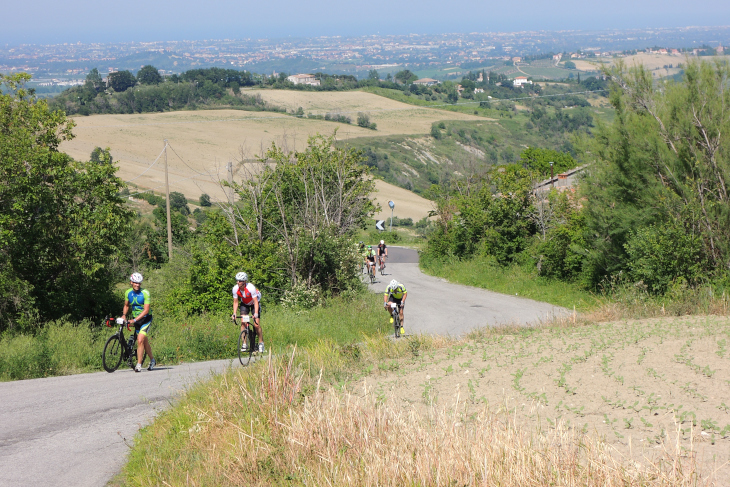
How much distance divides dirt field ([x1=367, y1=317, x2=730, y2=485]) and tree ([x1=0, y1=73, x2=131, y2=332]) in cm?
1258

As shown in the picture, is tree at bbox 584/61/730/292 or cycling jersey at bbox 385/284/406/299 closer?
cycling jersey at bbox 385/284/406/299

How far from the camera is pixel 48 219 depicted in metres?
19.6

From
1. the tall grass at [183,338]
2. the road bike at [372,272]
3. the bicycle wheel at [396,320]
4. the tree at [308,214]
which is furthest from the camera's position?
the road bike at [372,272]

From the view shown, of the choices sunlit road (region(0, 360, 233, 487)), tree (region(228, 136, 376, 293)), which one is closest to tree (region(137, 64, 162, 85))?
tree (region(228, 136, 376, 293))

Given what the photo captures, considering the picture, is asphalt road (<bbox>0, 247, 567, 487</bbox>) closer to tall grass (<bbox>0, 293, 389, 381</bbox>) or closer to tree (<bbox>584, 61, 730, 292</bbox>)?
tall grass (<bbox>0, 293, 389, 381</bbox>)

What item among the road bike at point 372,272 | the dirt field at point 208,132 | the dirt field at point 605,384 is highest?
the dirt field at point 605,384

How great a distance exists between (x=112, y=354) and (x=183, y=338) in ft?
9.00

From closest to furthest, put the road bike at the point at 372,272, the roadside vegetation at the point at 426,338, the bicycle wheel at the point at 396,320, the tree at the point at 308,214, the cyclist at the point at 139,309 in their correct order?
the roadside vegetation at the point at 426,338, the cyclist at the point at 139,309, the bicycle wheel at the point at 396,320, the tree at the point at 308,214, the road bike at the point at 372,272

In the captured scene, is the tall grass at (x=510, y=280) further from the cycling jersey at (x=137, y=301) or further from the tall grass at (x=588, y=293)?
the cycling jersey at (x=137, y=301)

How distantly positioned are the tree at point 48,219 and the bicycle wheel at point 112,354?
267 inches

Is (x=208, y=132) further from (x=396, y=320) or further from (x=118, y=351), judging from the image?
(x=118, y=351)

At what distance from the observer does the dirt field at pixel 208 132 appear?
77250 mm

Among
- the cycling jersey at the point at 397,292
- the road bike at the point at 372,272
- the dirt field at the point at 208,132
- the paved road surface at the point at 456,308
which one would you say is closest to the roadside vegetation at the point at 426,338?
the cycling jersey at the point at 397,292

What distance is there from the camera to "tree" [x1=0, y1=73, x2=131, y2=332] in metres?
18.3
